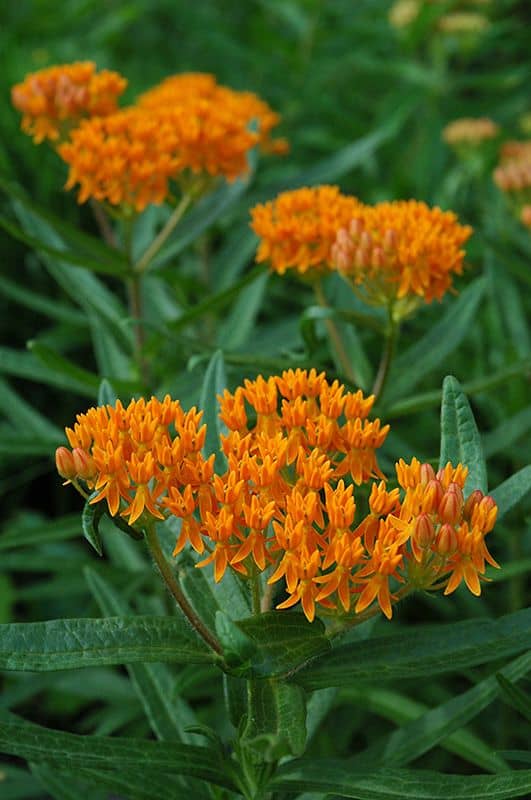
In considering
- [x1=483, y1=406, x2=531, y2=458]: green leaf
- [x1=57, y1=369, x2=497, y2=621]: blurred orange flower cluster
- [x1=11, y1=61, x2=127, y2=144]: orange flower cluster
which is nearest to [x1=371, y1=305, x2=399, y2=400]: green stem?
[x1=483, y1=406, x2=531, y2=458]: green leaf

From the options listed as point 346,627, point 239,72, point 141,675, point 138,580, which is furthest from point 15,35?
point 346,627

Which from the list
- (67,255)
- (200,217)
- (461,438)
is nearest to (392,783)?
(461,438)

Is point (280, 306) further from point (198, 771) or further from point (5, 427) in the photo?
point (198, 771)

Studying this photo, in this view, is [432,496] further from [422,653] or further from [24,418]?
[24,418]

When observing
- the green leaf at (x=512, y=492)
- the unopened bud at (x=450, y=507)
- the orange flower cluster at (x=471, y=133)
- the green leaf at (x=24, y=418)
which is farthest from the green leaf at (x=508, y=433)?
the orange flower cluster at (x=471, y=133)

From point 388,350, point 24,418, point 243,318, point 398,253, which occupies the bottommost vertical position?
point 24,418

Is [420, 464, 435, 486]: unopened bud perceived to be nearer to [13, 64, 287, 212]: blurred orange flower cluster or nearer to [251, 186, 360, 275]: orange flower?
[251, 186, 360, 275]: orange flower

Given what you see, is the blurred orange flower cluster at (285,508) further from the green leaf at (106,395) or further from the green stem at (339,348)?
the green stem at (339,348)

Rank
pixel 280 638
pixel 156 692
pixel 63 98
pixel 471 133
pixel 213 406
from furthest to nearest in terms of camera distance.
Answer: pixel 471 133
pixel 63 98
pixel 156 692
pixel 213 406
pixel 280 638
